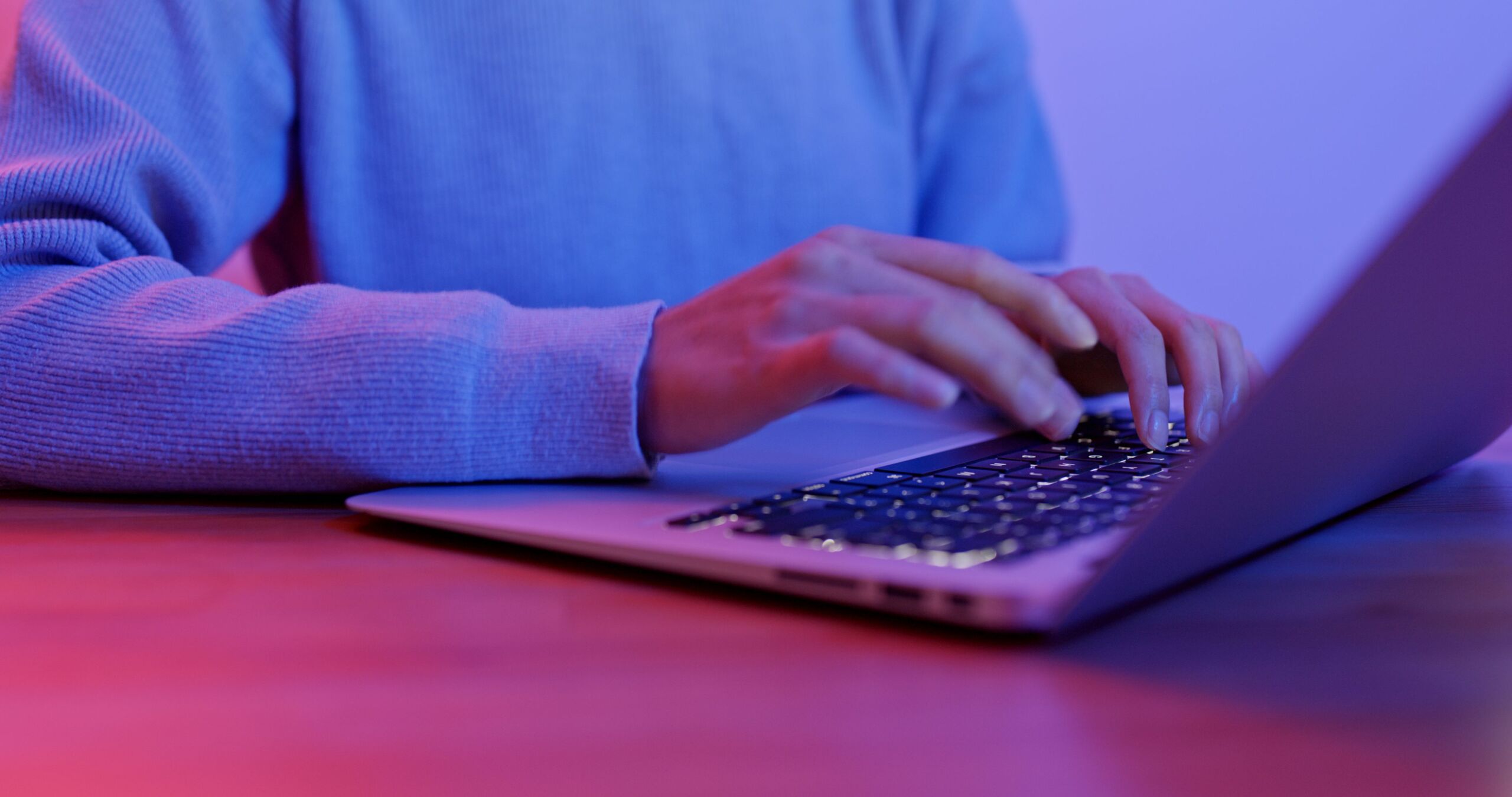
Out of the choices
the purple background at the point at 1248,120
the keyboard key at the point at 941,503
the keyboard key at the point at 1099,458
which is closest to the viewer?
the keyboard key at the point at 941,503

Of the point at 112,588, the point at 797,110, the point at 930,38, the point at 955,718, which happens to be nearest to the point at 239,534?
the point at 112,588

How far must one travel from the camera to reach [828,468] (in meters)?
0.51

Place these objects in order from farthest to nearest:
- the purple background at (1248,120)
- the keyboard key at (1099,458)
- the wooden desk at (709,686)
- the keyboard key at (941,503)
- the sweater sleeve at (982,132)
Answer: the purple background at (1248,120)
the sweater sleeve at (982,132)
the keyboard key at (1099,458)
the keyboard key at (941,503)
the wooden desk at (709,686)

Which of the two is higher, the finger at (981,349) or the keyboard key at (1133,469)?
the finger at (981,349)

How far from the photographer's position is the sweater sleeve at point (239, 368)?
1.73 feet

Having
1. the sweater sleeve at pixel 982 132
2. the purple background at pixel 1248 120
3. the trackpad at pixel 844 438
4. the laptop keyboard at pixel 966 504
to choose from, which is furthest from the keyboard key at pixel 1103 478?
the purple background at pixel 1248 120

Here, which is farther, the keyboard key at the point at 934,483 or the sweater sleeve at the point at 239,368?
the sweater sleeve at the point at 239,368

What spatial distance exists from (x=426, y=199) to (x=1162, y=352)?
643 mm

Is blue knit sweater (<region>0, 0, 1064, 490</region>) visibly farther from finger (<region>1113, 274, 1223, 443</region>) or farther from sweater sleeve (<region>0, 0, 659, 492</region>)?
finger (<region>1113, 274, 1223, 443</region>)

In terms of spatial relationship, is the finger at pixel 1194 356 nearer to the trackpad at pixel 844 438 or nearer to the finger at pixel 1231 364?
the finger at pixel 1231 364

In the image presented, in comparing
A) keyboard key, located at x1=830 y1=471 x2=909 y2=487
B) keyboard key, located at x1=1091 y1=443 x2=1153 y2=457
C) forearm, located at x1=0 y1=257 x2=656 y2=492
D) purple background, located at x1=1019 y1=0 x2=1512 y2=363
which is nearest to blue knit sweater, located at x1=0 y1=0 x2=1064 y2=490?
forearm, located at x1=0 y1=257 x2=656 y2=492

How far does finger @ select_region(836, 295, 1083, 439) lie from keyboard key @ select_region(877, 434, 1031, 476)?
49mm

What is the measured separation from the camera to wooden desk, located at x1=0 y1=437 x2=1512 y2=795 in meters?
0.23

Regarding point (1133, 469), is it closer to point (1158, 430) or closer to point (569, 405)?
point (1158, 430)
